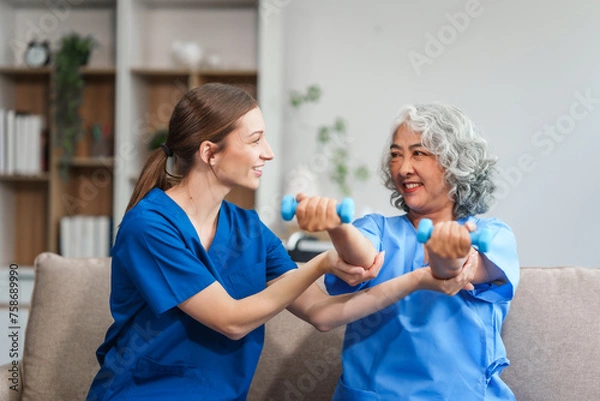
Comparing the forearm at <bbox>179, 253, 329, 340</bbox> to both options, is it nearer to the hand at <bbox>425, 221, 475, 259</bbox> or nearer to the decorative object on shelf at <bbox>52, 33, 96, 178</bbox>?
the hand at <bbox>425, 221, 475, 259</bbox>

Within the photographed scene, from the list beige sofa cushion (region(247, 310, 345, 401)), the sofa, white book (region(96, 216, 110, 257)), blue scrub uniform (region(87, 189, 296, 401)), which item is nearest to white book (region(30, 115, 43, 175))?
white book (region(96, 216, 110, 257))

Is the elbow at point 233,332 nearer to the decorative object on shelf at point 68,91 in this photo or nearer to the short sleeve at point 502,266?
the short sleeve at point 502,266

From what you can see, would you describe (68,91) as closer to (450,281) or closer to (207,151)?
(207,151)

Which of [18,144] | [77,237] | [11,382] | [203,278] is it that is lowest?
[11,382]

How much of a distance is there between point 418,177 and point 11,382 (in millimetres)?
1167

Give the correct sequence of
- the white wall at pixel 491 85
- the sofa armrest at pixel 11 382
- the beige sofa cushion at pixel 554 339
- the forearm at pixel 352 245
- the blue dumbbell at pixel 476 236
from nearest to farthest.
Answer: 1. the blue dumbbell at pixel 476 236
2. the forearm at pixel 352 245
3. the beige sofa cushion at pixel 554 339
4. the sofa armrest at pixel 11 382
5. the white wall at pixel 491 85

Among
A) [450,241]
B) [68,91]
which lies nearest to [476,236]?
[450,241]

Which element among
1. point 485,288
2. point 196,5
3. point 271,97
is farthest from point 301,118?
point 485,288

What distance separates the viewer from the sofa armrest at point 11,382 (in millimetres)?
1832

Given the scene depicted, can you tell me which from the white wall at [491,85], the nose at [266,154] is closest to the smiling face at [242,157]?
the nose at [266,154]

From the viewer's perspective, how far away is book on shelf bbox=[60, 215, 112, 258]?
4.15 meters

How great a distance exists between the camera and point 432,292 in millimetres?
1478

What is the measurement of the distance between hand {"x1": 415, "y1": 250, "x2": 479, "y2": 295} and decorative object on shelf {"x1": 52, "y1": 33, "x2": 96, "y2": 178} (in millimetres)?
3140

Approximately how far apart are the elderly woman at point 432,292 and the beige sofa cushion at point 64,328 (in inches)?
27.1
